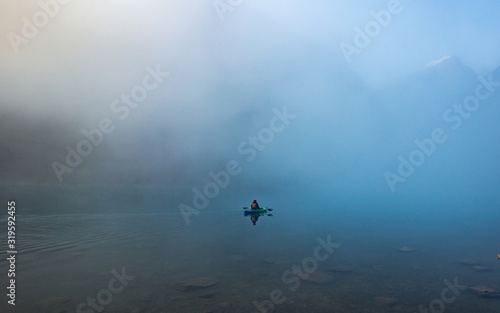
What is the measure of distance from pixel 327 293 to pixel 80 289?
20.0 meters

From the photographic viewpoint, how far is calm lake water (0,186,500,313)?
21.1 meters

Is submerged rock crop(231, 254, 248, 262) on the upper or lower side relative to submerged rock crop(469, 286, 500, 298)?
upper

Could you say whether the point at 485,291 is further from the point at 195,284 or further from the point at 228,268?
the point at 195,284

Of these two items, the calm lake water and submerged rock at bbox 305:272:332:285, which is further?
submerged rock at bbox 305:272:332:285

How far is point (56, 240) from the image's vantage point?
113 ft

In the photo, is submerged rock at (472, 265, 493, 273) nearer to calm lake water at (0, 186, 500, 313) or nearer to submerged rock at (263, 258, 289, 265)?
calm lake water at (0, 186, 500, 313)

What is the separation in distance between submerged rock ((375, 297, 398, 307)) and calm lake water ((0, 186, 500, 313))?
0.29 feet

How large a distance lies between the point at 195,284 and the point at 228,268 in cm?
629

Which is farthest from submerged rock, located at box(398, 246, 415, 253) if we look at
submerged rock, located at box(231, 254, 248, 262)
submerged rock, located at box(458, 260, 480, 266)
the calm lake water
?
submerged rock, located at box(231, 254, 248, 262)

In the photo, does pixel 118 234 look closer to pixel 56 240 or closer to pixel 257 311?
pixel 56 240

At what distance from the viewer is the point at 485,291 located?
980 inches

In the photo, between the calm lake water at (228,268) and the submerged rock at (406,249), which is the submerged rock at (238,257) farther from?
the submerged rock at (406,249)

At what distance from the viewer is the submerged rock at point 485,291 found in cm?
2431

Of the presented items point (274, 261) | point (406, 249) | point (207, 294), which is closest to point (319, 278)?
point (274, 261)
